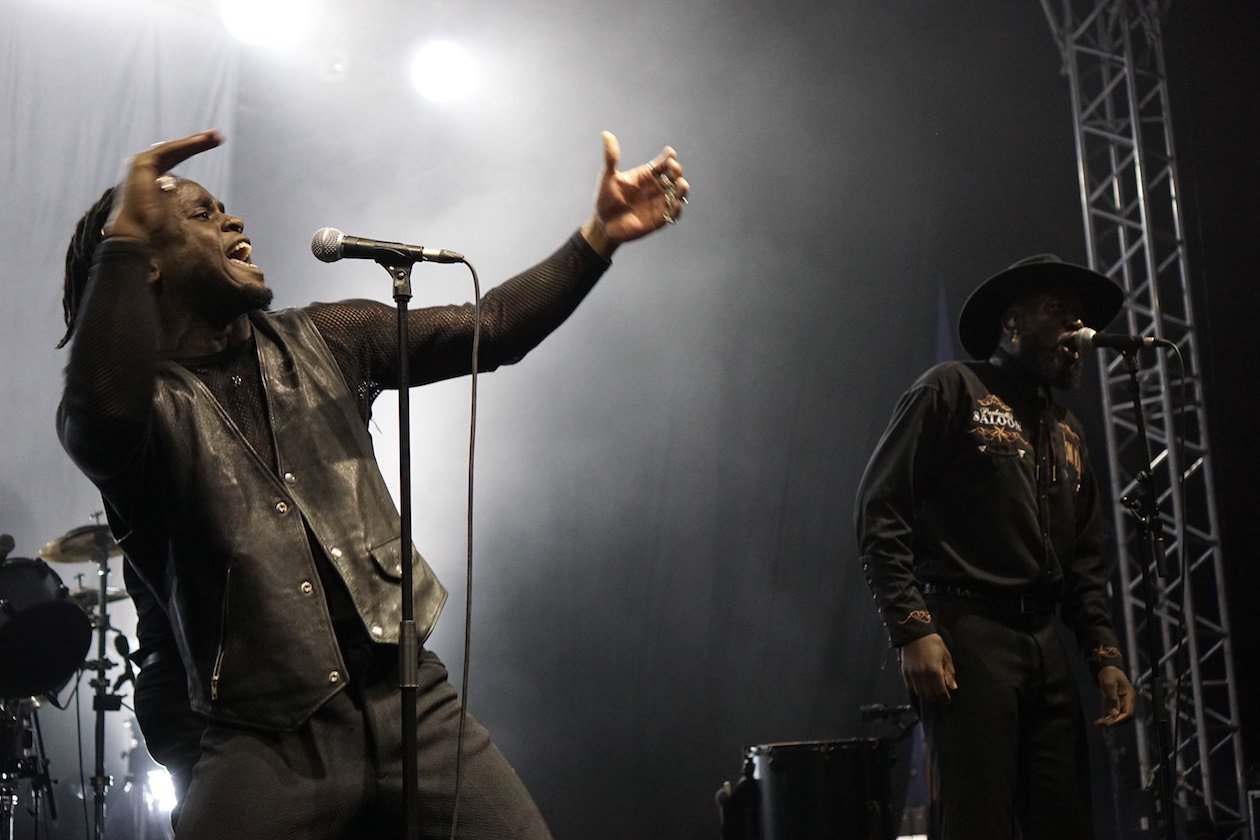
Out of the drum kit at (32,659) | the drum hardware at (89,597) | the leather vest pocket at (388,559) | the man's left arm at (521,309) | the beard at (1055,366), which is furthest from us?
the drum hardware at (89,597)

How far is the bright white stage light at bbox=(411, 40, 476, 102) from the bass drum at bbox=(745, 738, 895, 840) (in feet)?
20.5

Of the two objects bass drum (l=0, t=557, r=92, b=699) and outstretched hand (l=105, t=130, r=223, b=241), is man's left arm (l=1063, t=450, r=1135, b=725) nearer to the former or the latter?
outstretched hand (l=105, t=130, r=223, b=241)

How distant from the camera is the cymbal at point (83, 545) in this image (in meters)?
6.75

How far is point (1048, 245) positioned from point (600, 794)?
4729mm

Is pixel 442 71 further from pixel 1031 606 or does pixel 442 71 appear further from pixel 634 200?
pixel 634 200

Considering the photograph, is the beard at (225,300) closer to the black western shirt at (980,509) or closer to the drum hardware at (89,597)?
the black western shirt at (980,509)

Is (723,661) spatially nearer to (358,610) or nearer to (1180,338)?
(1180,338)

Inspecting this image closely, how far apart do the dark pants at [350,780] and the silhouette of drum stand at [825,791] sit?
126 inches

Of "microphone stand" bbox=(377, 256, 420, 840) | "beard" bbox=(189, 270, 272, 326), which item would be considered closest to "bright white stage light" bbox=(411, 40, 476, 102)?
"beard" bbox=(189, 270, 272, 326)

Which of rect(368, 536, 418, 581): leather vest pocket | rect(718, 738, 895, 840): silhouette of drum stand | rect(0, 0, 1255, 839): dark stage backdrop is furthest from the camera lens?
rect(0, 0, 1255, 839): dark stage backdrop

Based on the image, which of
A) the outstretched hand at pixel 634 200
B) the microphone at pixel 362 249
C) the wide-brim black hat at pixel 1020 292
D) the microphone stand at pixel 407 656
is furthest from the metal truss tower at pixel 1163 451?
the microphone stand at pixel 407 656

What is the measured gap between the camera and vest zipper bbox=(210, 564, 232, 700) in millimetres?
1844

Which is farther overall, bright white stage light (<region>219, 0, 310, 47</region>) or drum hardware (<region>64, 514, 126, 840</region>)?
bright white stage light (<region>219, 0, 310, 47</region>)

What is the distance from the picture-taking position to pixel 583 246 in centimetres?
235
